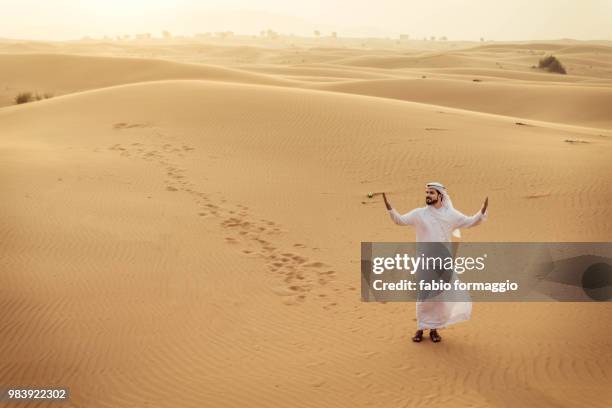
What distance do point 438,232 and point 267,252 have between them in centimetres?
344

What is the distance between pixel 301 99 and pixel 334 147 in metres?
4.55

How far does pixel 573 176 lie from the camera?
11453 mm

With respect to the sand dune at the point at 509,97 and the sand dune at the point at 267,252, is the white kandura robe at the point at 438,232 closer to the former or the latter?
the sand dune at the point at 267,252

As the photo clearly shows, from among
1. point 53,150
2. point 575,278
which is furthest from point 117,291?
point 53,150

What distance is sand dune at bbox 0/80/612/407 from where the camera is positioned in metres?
5.60

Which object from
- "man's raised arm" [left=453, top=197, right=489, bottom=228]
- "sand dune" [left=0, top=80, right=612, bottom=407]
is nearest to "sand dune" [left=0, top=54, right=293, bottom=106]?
"sand dune" [left=0, top=80, right=612, bottom=407]

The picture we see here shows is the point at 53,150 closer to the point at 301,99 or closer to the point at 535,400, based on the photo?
the point at 301,99

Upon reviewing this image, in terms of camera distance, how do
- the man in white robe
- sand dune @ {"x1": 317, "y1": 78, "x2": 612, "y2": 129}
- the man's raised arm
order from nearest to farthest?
the man's raised arm, the man in white robe, sand dune @ {"x1": 317, "y1": 78, "x2": 612, "y2": 129}

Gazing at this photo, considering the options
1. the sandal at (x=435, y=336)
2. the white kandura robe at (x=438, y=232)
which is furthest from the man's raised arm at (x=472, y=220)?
the sandal at (x=435, y=336)

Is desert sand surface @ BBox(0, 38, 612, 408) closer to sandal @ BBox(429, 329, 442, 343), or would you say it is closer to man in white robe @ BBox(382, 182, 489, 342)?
sandal @ BBox(429, 329, 442, 343)

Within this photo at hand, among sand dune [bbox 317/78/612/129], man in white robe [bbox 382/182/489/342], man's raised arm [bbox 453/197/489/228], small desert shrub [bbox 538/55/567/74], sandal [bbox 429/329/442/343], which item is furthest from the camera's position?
small desert shrub [bbox 538/55/567/74]

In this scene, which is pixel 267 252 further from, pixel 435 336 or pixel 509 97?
pixel 509 97

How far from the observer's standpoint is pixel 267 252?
8.93 metres

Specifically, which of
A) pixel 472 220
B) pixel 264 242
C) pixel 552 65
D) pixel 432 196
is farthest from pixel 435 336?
pixel 552 65
